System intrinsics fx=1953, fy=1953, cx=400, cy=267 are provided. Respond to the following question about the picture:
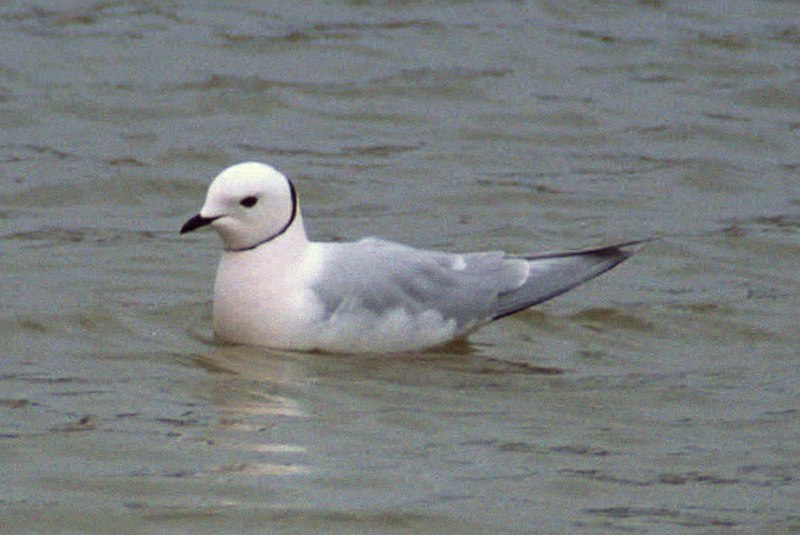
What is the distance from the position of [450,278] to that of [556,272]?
1.88 ft

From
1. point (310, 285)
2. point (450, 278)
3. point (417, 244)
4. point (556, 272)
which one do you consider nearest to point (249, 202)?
point (310, 285)

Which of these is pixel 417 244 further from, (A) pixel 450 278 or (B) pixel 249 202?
(B) pixel 249 202

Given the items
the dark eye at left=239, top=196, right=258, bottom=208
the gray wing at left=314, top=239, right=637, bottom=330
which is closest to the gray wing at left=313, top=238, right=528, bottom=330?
the gray wing at left=314, top=239, right=637, bottom=330

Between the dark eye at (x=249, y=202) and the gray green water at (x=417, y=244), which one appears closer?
the gray green water at (x=417, y=244)

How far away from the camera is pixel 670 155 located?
12.4 m

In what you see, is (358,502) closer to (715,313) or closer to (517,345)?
(517,345)

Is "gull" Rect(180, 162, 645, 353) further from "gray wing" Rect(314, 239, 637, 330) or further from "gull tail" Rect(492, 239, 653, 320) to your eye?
"gull tail" Rect(492, 239, 653, 320)

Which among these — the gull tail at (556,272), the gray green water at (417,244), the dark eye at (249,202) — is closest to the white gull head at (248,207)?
the dark eye at (249,202)

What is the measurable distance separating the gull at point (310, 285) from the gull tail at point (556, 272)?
0.16 metres

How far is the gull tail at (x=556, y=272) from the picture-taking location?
902 cm

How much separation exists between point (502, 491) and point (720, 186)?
5713 millimetres

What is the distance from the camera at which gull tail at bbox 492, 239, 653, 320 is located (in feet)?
29.6

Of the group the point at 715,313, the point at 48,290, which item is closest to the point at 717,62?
the point at 715,313

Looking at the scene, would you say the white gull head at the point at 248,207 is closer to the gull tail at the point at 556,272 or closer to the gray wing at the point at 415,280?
the gray wing at the point at 415,280
